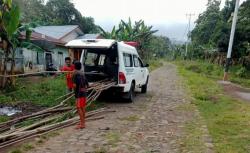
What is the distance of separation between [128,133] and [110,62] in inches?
181

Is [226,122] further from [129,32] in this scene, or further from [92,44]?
[129,32]

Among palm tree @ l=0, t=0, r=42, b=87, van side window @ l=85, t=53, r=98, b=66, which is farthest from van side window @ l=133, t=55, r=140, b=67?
palm tree @ l=0, t=0, r=42, b=87

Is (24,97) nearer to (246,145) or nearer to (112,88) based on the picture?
(112,88)

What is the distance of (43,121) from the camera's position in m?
7.71

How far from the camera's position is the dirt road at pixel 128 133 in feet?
21.2

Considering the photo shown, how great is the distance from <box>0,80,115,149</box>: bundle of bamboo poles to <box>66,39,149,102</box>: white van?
732mm

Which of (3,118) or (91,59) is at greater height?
(91,59)

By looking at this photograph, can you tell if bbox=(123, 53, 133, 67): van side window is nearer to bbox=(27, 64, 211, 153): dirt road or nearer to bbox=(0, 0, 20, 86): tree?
bbox=(27, 64, 211, 153): dirt road

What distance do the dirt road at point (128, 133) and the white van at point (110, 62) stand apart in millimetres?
913

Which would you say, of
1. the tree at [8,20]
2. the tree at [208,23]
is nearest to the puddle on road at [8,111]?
the tree at [8,20]

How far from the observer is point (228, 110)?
37.7ft

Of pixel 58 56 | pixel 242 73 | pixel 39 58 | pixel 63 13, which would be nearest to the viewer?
pixel 39 58

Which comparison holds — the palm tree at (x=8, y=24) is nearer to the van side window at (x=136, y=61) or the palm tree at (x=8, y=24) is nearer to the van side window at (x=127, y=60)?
the van side window at (x=127, y=60)

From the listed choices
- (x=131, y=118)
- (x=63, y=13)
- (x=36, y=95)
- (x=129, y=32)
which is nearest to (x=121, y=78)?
(x=131, y=118)
